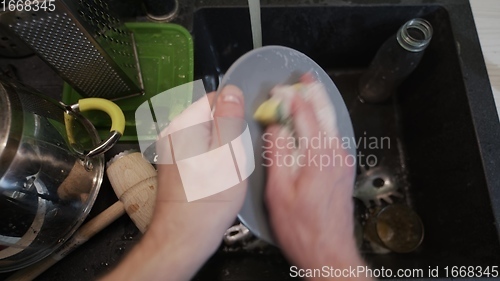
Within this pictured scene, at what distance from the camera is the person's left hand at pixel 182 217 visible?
0.54 metres

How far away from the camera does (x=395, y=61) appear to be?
69 cm

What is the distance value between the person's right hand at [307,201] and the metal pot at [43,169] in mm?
236

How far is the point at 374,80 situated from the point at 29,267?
64cm

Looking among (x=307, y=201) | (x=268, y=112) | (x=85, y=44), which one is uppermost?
(x=85, y=44)

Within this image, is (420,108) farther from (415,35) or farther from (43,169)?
(43,169)

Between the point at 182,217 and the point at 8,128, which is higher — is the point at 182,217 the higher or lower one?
the lower one

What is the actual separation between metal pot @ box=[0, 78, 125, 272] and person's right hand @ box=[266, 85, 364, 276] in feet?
0.77

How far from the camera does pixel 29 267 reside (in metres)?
0.55

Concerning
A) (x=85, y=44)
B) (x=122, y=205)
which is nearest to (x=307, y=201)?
(x=122, y=205)

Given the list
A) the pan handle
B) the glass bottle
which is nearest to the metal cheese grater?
the pan handle

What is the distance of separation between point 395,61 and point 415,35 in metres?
0.06

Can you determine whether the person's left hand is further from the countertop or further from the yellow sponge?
the countertop

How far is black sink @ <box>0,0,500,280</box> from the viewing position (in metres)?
0.58

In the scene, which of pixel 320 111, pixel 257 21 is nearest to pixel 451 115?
pixel 320 111
